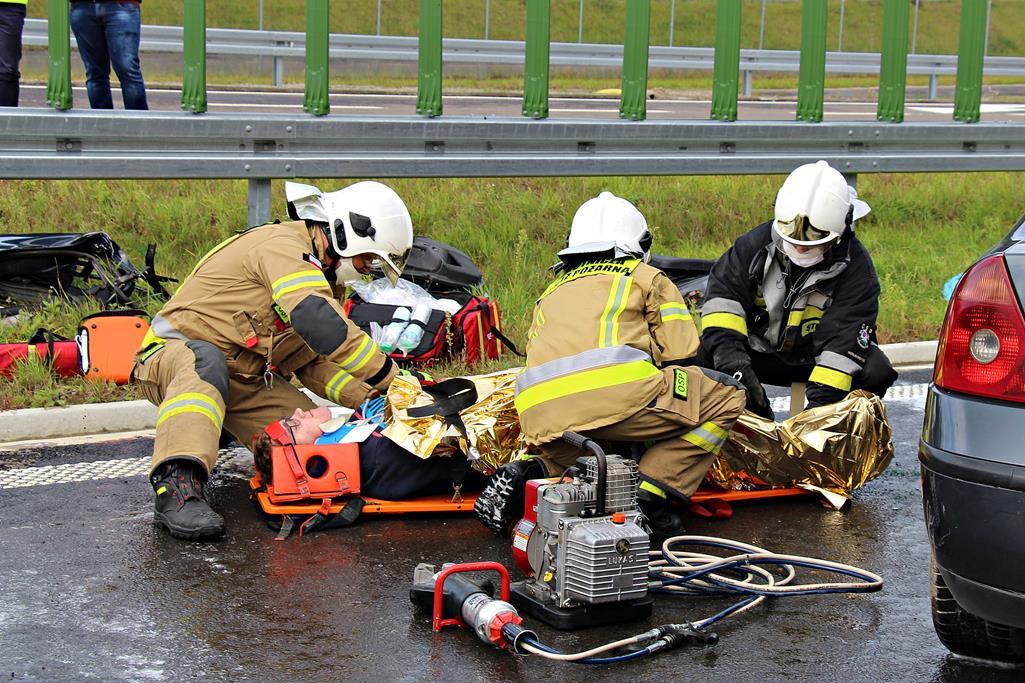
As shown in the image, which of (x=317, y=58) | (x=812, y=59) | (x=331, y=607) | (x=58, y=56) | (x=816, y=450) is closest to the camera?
(x=331, y=607)

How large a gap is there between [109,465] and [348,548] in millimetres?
1459

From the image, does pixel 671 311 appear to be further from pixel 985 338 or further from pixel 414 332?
pixel 414 332

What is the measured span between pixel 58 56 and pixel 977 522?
19.5 feet

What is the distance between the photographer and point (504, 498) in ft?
15.0

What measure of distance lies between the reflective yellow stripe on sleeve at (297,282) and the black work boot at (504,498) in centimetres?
108

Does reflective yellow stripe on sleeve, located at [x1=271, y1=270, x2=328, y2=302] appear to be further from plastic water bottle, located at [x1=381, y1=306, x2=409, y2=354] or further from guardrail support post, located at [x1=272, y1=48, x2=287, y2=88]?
guardrail support post, located at [x1=272, y1=48, x2=287, y2=88]

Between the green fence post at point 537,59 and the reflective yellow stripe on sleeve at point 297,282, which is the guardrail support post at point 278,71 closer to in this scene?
the green fence post at point 537,59

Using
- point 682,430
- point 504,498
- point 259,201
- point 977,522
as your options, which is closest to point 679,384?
point 682,430

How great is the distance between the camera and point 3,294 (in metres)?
7.07

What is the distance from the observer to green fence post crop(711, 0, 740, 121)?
871cm

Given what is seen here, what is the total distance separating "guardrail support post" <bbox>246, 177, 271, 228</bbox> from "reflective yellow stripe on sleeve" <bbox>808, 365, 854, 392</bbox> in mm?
3548

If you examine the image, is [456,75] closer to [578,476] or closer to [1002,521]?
[578,476]

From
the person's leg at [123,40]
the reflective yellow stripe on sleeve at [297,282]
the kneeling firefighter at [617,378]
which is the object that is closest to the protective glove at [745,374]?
the kneeling firefighter at [617,378]

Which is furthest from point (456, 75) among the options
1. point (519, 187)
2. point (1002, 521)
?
point (1002, 521)
